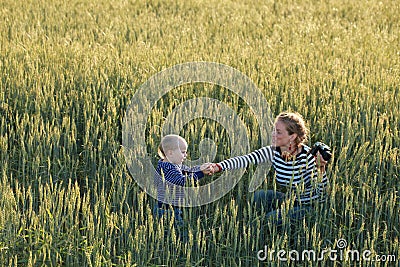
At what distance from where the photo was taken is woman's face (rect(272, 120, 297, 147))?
3.74 m

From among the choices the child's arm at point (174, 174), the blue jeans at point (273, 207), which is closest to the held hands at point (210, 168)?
the child's arm at point (174, 174)

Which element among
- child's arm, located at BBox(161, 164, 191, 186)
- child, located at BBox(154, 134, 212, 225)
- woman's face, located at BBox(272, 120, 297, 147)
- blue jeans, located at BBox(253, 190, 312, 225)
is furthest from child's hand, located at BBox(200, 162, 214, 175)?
woman's face, located at BBox(272, 120, 297, 147)

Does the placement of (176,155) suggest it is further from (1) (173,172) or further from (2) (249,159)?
(2) (249,159)

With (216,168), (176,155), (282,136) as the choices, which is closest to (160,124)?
(176,155)

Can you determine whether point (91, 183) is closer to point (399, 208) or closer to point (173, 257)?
point (173, 257)

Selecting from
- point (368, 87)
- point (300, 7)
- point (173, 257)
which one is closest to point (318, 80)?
point (368, 87)

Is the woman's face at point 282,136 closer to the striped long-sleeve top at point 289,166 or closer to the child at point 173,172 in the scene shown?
the striped long-sleeve top at point 289,166

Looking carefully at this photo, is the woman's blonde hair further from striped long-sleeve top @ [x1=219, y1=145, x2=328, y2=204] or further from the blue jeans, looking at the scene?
the blue jeans

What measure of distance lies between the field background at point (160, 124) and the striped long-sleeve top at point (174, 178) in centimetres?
11

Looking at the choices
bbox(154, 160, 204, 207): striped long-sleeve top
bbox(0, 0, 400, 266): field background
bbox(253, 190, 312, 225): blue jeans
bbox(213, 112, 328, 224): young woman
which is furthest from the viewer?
bbox(213, 112, 328, 224): young woman

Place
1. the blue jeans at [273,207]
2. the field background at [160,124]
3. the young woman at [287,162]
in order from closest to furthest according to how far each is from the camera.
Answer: the field background at [160,124], the blue jeans at [273,207], the young woman at [287,162]

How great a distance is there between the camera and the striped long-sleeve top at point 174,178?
11.7 ft

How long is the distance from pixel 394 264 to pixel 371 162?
3.21ft

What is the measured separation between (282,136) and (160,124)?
1023 millimetres
